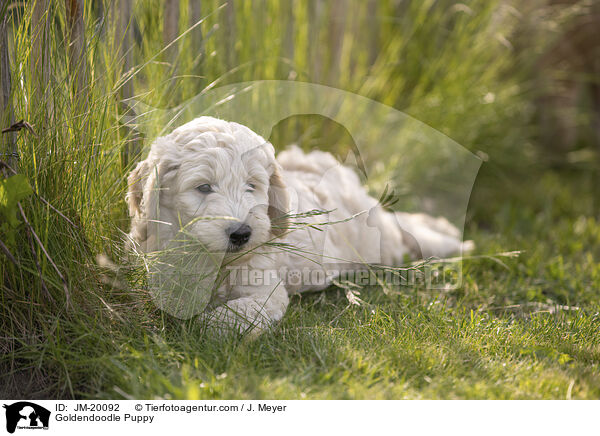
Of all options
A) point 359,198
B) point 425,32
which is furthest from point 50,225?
point 425,32

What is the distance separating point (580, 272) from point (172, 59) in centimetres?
289

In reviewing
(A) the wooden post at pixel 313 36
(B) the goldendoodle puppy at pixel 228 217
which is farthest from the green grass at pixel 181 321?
(A) the wooden post at pixel 313 36

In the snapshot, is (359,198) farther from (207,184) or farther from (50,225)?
(50,225)

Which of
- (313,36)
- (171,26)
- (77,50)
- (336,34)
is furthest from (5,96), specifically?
(336,34)

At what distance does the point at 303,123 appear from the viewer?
14.2 ft

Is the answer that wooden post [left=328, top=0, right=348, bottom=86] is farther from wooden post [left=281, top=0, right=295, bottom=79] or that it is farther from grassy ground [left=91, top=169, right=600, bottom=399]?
grassy ground [left=91, top=169, right=600, bottom=399]

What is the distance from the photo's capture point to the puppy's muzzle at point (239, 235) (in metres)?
2.29

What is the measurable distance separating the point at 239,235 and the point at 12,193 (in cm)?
93

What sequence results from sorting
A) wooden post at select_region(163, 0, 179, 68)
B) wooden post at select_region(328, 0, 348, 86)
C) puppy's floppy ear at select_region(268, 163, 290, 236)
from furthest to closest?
wooden post at select_region(328, 0, 348, 86) < wooden post at select_region(163, 0, 179, 68) < puppy's floppy ear at select_region(268, 163, 290, 236)

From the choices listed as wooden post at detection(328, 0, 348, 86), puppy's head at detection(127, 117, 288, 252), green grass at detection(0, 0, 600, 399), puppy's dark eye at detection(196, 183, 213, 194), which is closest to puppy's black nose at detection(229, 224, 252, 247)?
puppy's head at detection(127, 117, 288, 252)
